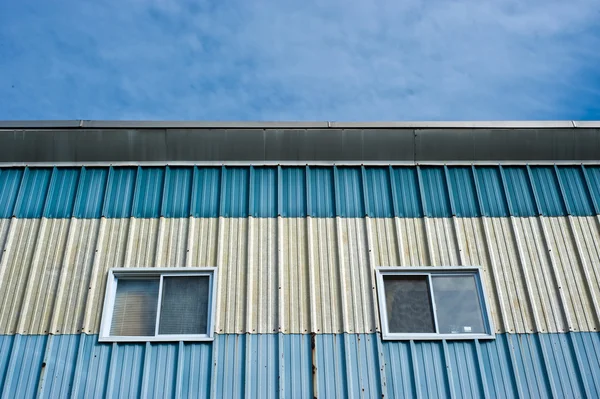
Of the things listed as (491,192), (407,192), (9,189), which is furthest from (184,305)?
(491,192)

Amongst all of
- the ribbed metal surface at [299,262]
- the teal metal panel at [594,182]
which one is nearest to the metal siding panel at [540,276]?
the ribbed metal surface at [299,262]

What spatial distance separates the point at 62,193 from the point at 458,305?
23.6 ft

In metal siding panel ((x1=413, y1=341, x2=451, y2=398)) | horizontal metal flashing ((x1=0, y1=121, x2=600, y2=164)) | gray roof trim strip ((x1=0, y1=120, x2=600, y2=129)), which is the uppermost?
gray roof trim strip ((x1=0, y1=120, x2=600, y2=129))

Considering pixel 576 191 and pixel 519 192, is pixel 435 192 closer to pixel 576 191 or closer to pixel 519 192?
pixel 519 192

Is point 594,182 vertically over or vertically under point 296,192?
over

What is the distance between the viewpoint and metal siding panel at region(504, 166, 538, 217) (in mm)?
10344

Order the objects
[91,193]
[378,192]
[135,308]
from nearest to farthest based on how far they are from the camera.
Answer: [135,308] → [91,193] → [378,192]

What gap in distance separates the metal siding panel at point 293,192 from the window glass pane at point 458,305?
2627 mm

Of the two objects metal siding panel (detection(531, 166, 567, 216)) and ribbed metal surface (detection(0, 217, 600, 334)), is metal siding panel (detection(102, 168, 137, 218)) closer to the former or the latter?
ribbed metal surface (detection(0, 217, 600, 334))

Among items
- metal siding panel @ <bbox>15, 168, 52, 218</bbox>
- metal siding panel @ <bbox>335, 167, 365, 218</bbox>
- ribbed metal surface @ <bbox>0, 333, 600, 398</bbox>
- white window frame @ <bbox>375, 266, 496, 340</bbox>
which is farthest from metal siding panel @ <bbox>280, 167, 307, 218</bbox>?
metal siding panel @ <bbox>15, 168, 52, 218</bbox>

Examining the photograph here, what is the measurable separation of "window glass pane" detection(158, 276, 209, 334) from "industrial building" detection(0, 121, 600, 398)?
0.02m

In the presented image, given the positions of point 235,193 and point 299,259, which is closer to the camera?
point 299,259

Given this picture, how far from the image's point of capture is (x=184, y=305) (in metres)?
9.30

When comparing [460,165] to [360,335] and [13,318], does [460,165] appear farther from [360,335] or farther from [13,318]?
[13,318]
